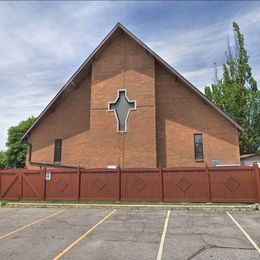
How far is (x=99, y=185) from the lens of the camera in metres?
15.9

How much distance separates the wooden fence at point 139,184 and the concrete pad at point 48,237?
3453 mm

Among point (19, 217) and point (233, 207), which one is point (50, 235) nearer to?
point (19, 217)

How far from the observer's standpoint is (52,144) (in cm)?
2311

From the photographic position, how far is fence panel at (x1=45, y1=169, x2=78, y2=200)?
16156 mm

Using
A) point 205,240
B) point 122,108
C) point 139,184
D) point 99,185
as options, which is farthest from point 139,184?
point 205,240

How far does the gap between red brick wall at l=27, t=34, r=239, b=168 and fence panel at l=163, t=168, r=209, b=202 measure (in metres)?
3.94

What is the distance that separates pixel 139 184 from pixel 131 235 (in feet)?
22.4

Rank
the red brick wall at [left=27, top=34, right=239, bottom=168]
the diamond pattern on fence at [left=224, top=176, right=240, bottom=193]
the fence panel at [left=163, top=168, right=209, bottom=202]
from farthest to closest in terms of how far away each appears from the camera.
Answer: the red brick wall at [left=27, top=34, right=239, bottom=168] < the fence panel at [left=163, top=168, right=209, bottom=202] < the diamond pattern on fence at [left=224, top=176, right=240, bottom=193]

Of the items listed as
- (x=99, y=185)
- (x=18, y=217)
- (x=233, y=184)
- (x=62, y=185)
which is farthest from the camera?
(x=62, y=185)

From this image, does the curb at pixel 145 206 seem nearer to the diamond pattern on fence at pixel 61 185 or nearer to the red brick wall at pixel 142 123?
the diamond pattern on fence at pixel 61 185

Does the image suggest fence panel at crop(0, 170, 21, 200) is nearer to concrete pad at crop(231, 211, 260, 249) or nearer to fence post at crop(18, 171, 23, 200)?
fence post at crop(18, 171, 23, 200)

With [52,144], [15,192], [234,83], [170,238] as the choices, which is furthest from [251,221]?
[234,83]

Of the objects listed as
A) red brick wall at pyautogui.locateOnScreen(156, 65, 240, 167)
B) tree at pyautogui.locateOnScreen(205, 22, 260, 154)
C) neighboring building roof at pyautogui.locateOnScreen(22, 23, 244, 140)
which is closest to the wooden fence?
red brick wall at pyautogui.locateOnScreen(156, 65, 240, 167)

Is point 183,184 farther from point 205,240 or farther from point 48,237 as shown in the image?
point 48,237
